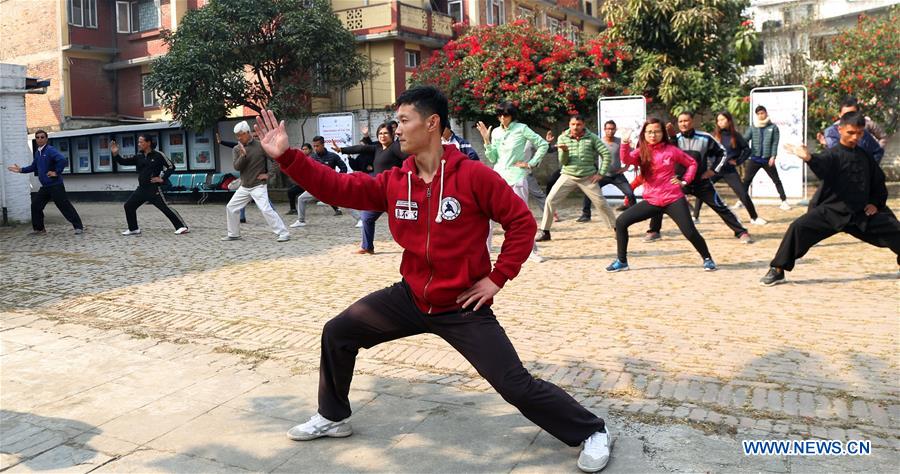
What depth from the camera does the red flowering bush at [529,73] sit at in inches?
803

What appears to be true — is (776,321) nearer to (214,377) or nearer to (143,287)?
(214,377)

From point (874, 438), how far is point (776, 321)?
259 cm

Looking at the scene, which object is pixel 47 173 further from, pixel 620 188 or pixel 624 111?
pixel 624 111

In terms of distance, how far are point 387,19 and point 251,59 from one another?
635 cm

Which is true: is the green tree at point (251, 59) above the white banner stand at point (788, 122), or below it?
above

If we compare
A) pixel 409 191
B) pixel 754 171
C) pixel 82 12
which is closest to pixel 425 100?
pixel 409 191

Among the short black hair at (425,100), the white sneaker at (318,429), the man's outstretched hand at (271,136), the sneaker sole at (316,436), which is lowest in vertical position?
the sneaker sole at (316,436)

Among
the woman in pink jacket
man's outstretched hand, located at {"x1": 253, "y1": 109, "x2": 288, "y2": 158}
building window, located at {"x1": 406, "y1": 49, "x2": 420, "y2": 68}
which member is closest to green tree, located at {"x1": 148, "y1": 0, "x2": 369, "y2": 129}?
building window, located at {"x1": 406, "y1": 49, "x2": 420, "y2": 68}

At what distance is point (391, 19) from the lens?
28.6 metres

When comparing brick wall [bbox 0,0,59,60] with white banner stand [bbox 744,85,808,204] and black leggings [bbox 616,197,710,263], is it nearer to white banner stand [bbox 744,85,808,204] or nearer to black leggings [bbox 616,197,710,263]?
white banner stand [bbox 744,85,808,204]

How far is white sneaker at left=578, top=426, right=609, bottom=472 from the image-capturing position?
3.67 metres

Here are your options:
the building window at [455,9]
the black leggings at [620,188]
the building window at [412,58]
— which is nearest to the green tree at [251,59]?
the building window at [412,58]

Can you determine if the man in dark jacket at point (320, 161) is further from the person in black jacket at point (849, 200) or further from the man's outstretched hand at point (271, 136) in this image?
the man's outstretched hand at point (271, 136)

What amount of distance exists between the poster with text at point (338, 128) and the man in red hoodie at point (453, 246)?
17879 mm
